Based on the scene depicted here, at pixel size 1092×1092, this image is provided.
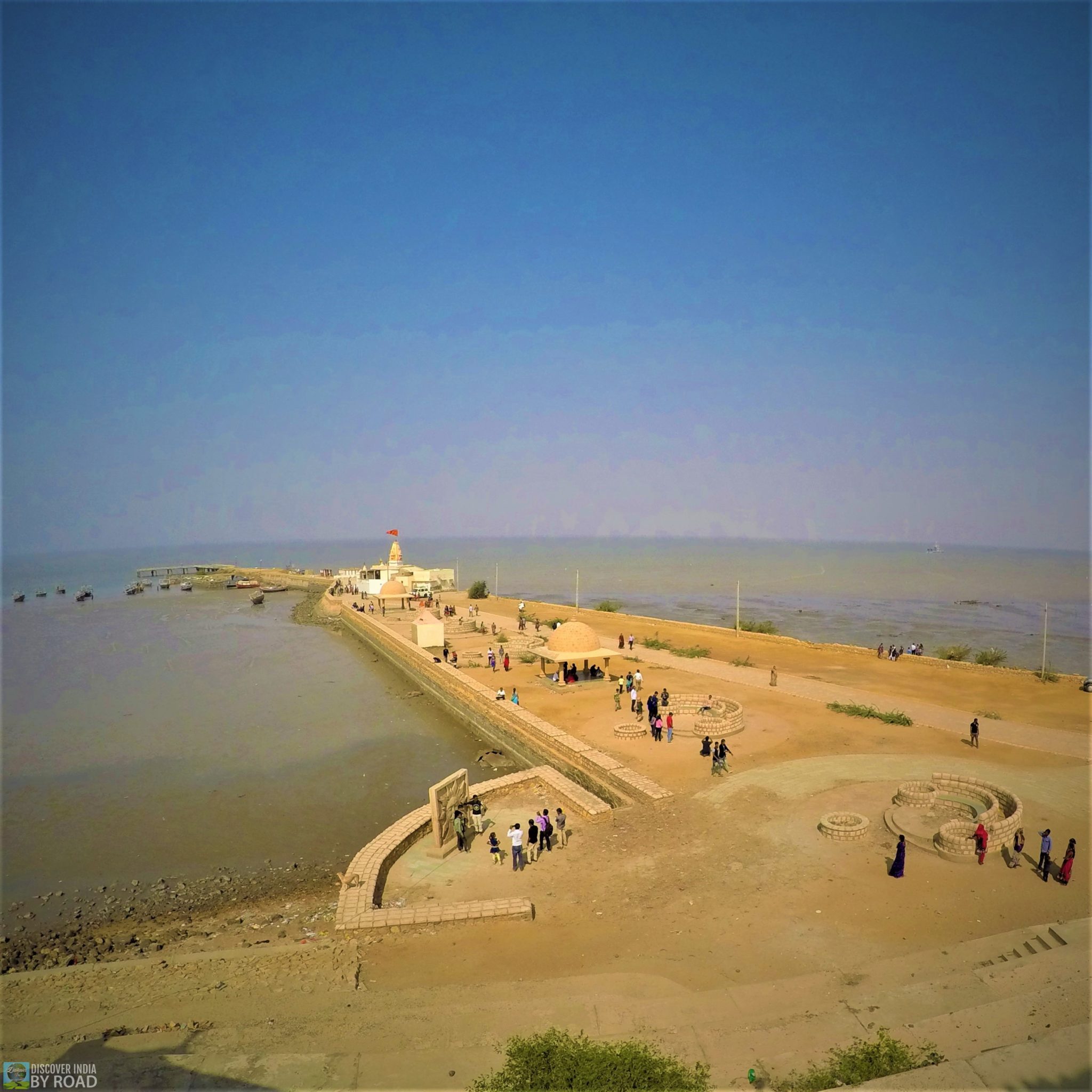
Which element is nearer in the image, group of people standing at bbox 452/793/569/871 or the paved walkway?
group of people standing at bbox 452/793/569/871

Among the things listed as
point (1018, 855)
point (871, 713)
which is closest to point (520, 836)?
point (1018, 855)

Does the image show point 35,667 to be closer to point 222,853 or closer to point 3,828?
point 3,828

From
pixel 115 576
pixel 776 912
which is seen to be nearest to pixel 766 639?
pixel 776 912

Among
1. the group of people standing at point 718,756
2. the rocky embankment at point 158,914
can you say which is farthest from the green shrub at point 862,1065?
the group of people standing at point 718,756

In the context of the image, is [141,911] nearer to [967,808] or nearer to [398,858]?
[398,858]

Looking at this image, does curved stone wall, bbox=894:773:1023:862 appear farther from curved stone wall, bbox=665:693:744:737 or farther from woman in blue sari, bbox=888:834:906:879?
curved stone wall, bbox=665:693:744:737

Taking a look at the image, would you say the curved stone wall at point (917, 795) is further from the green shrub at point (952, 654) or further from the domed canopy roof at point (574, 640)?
the green shrub at point (952, 654)

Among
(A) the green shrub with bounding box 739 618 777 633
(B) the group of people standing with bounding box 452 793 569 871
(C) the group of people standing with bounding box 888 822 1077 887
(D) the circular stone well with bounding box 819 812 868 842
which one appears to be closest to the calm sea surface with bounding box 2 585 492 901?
(B) the group of people standing with bounding box 452 793 569 871
